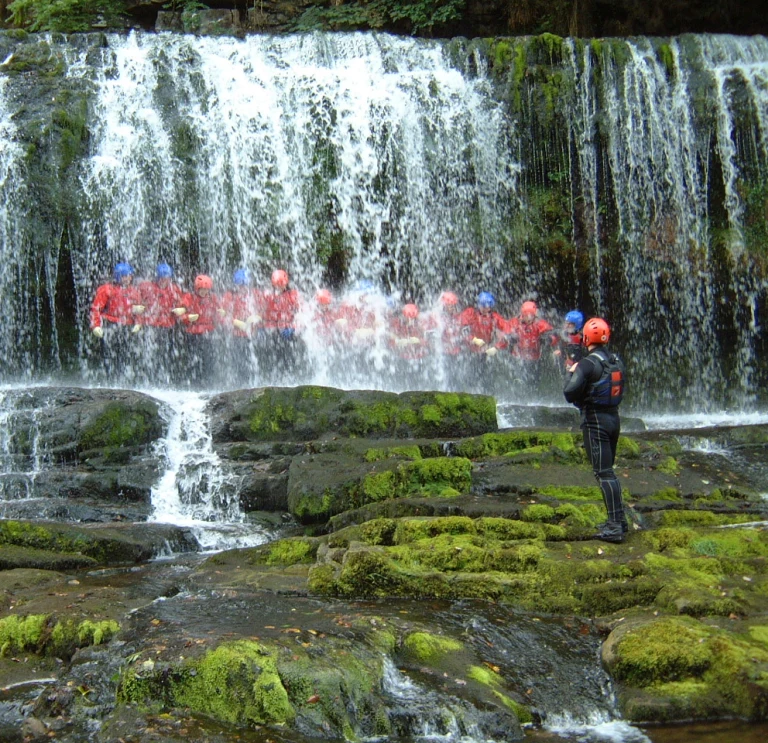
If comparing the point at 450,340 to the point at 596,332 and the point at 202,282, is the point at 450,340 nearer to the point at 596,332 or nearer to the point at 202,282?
the point at 202,282

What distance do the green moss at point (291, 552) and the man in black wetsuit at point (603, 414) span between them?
98.2 inches

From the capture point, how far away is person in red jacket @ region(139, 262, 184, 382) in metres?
14.2

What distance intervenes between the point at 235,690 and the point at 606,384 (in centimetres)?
396

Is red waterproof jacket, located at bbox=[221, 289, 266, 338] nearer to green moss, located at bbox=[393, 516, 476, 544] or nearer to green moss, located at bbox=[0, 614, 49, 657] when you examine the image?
green moss, located at bbox=[393, 516, 476, 544]

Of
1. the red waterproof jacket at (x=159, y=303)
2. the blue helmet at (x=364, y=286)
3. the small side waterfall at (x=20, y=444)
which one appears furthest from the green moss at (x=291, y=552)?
the blue helmet at (x=364, y=286)

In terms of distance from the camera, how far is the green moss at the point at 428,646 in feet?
18.6

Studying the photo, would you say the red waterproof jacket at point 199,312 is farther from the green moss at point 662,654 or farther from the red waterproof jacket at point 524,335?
the green moss at point 662,654

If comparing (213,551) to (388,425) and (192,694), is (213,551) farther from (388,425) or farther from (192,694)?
(192,694)

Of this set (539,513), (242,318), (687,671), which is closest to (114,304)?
(242,318)

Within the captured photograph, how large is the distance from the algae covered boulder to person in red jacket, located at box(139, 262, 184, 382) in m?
3.40

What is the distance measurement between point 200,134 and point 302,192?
1.97 m

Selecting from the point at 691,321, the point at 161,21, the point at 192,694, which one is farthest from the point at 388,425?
the point at 161,21

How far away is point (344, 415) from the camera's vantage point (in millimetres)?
11211

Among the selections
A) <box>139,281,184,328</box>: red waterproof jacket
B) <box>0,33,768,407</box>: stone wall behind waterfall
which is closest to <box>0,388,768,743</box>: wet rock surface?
<box>139,281,184,328</box>: red waterproof jacket
